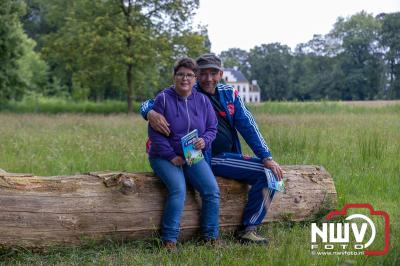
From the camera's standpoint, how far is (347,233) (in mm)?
4805

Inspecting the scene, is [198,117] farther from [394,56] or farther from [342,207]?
[394,56]

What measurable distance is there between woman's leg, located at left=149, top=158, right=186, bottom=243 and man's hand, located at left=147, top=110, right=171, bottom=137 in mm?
295

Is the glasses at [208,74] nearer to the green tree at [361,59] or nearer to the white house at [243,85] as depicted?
the green tree at [361,59]

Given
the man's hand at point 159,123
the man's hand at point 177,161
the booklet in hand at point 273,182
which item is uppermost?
the man's hand at point 159,123

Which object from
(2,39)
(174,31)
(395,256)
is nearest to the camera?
(395,256)

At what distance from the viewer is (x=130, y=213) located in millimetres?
4672

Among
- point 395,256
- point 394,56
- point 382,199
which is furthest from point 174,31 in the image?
point 394,56

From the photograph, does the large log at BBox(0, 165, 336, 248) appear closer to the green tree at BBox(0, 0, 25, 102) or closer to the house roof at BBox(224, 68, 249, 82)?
the green tree at BBox(0, 0, 25, 102)

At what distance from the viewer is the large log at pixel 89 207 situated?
4316 millimetres

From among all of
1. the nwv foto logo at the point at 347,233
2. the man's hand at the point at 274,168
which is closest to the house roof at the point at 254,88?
the nwv foto logo at the point at 347,233

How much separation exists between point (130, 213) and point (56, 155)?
459 centimetres

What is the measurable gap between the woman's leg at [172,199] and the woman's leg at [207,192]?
13 cm

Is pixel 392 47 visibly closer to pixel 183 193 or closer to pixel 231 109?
pixel 231 109

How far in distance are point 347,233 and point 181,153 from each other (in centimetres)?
180
